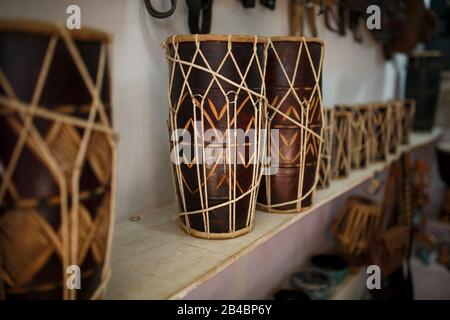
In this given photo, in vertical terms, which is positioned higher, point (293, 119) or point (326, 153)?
point (293, 119)

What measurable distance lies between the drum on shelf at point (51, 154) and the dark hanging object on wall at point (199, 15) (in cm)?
50

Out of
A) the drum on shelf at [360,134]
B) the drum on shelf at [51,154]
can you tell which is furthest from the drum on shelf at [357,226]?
the drum on shelf at [51,154]

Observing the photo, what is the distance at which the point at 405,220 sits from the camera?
7.11 ft

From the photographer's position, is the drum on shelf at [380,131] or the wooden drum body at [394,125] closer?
the drum on shelf at [380,131]

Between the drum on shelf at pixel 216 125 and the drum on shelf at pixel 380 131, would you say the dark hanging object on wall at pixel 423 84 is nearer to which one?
the drum on shelf at pixel 380 131

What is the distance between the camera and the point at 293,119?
36.3 inches

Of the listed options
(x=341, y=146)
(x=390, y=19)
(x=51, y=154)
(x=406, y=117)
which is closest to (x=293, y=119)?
(x=341, y=146)

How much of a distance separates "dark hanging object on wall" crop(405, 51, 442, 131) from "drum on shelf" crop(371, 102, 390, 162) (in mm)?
1083

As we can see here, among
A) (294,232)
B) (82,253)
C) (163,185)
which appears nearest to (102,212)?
(82,253)

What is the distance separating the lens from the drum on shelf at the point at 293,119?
35.2 inches

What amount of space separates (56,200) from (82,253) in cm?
9

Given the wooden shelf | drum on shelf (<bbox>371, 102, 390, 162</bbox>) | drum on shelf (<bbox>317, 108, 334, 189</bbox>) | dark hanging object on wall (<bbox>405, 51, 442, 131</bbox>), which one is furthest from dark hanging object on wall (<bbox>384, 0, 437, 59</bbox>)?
the wooden shelf

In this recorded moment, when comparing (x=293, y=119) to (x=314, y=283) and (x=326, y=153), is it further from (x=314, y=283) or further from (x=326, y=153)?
(x=314, y=283)

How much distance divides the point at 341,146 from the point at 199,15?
27.2 inches
